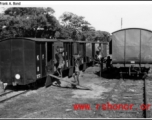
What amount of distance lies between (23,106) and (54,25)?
36.6m

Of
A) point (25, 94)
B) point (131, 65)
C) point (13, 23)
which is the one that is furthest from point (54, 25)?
point (25, 94)

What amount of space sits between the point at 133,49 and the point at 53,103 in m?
7.59

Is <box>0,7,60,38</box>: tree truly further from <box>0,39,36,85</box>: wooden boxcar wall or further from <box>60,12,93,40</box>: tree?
<box>0,39,36,85</box>: wooden boxcar wall

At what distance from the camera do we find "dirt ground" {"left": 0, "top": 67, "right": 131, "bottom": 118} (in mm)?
7535

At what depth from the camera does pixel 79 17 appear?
62.5 metres

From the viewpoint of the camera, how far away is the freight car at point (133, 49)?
45.8 feet

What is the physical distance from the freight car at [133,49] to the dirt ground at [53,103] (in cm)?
292

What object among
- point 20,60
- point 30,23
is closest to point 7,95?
point 20,60

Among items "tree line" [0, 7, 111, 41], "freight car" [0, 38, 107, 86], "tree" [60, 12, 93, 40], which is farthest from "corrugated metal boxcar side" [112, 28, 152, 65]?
"tree" [60, 12, 93, 40]

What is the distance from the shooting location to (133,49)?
1421cm

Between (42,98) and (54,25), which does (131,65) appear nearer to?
(42,98)

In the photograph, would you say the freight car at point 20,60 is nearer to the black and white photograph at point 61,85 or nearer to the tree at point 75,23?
the black and white photograph at point 61,85

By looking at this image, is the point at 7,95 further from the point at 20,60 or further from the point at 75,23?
the point at 75,23

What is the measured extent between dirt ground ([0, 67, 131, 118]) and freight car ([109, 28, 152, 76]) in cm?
292
